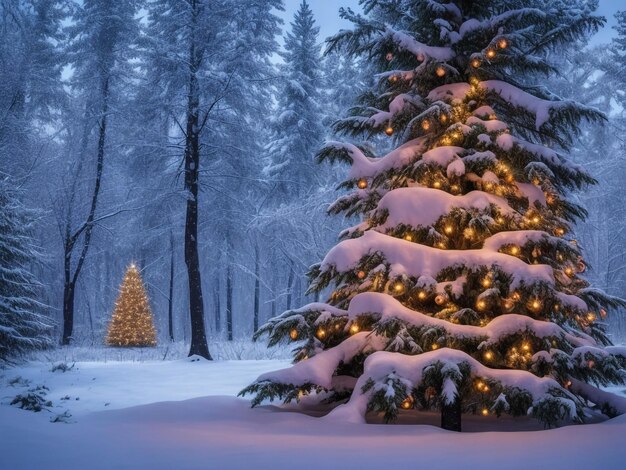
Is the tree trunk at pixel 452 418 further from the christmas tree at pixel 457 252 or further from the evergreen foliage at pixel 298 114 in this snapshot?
the evergreen foliage at pixel 298 114

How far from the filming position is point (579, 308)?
5359mm

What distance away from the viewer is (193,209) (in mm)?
15109

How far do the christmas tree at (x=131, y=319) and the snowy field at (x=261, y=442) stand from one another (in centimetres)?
1399

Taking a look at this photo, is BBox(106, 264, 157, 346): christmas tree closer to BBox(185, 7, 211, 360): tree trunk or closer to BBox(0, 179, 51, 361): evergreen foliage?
BBox(185, 7, 211, 360): tree trunk

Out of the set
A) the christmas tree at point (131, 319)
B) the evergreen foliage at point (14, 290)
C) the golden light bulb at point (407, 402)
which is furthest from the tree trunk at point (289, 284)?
the golden light bulb at point (407, 402)

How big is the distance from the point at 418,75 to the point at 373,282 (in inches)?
113

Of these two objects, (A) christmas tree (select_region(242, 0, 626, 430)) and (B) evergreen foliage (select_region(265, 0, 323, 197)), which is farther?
(B) evergreen foliage (select_region(265, 0, 323, 197))

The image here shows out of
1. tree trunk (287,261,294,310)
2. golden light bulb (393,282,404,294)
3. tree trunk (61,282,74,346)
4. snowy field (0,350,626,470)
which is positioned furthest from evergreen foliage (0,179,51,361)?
tree trunk (287,261,294,310)

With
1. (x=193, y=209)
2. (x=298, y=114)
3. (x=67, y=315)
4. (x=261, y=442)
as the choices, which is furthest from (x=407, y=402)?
→ (x=298, y=114)

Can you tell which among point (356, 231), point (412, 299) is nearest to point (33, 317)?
point (356, 231)

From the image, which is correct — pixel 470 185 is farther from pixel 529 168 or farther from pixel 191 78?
pixel 191 78

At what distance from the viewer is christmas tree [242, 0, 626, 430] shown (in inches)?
196

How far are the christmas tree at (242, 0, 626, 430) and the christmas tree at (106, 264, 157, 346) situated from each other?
15.6 meters

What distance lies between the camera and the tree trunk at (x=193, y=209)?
14.6 meters
